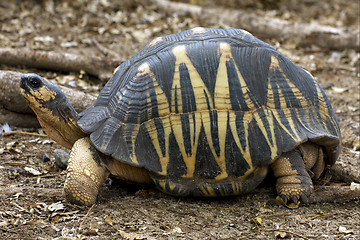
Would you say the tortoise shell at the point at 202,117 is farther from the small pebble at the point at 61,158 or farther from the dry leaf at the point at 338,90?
the dry leaf at the point at 338,90

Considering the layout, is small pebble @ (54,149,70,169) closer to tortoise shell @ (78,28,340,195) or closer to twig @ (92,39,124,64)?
tortoise shell @ (78,28,340,195)

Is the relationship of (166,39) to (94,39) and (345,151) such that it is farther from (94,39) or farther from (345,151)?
(94,39)

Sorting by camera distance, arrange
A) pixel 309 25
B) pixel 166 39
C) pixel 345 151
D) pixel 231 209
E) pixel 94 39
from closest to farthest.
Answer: pixel 231 209 → pixel 166 39 → pixel 345 151 → pixel 94 39 → pixel 309 25

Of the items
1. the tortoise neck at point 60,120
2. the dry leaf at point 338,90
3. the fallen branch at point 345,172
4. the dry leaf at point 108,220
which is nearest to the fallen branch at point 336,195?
the fallen branch at point 345,172

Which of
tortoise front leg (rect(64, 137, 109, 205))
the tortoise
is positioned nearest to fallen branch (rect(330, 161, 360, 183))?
the tortoise

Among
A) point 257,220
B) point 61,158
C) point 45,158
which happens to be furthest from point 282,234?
point 45,158

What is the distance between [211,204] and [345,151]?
2064 millimetres

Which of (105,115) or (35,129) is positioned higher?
(105,115)

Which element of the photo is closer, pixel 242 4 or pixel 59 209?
pixel 59 209

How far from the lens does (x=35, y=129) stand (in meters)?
5.81

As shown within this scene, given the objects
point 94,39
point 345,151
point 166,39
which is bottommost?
point 345,151

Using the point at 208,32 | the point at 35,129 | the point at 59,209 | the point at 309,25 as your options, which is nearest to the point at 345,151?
the point at 208,32

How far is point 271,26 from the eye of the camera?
32.4 ft

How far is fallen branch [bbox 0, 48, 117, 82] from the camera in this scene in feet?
22.5
